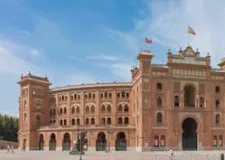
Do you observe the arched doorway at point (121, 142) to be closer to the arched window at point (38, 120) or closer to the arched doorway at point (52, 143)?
the arched doorway at point (52, 143)

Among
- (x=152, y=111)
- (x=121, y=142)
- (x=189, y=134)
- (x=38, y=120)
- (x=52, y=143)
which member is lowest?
(x=52, y=143)

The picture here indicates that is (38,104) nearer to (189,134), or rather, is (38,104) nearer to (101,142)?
(101,142)

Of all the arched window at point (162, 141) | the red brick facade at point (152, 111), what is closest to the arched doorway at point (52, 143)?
the red brick facade at point (152, 111)

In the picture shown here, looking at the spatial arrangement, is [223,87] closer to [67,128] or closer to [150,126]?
[150,126]

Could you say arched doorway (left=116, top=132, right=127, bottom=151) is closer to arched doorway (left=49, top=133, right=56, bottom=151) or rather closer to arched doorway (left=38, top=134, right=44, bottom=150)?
arched doorway (left=49, top=133, right=56, bottom=151)

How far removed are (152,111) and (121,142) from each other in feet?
38.4

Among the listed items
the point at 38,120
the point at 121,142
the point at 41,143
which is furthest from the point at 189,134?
Answer: the point at 38,120

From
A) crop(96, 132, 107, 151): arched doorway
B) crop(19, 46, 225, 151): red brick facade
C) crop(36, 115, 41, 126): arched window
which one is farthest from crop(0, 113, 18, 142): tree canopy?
crop(96, 132, 107, 151): arched doorway

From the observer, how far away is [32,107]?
101938 millimetres

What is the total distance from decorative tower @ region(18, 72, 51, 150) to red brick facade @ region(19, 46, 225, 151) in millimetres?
359

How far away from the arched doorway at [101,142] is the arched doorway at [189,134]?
17.2m

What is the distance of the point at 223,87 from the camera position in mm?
86438

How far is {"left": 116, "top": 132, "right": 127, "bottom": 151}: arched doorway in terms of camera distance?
87.6 meters

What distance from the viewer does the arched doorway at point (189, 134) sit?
83.4m
